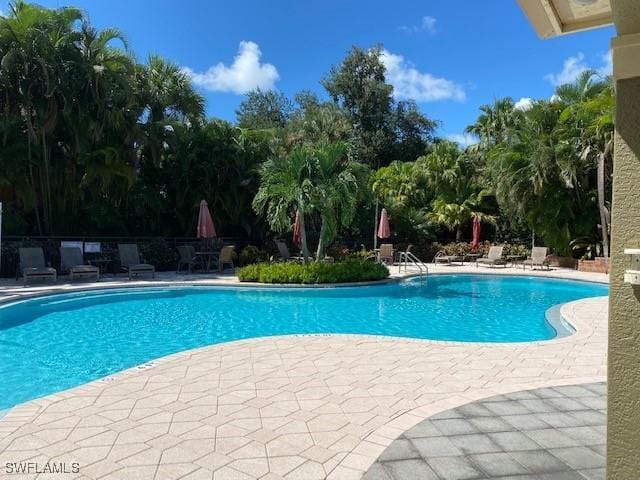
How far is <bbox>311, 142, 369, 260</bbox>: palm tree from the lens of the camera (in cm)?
1413

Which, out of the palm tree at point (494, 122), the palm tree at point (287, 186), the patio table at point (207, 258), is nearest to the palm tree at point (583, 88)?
the palm tree at point (494, 122)

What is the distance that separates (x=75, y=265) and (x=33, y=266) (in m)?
1.25

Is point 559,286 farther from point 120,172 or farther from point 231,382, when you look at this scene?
point 120,172

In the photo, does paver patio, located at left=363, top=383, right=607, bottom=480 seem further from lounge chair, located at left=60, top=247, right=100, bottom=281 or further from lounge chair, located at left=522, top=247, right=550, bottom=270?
lounge chair, located at left=522, top=247, right=550, bottom=270

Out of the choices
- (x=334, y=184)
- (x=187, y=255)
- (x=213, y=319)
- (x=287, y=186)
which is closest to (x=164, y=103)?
(x=187, y=255)

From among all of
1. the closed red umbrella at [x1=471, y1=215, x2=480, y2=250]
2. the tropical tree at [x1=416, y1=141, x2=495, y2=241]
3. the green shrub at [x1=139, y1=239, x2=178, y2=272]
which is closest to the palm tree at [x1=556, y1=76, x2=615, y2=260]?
the closed red umbrella at [x1=471, y1=215, x2=480, y2=250]

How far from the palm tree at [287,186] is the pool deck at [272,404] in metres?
7.39

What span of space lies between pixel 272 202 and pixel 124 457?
11644 millimetres

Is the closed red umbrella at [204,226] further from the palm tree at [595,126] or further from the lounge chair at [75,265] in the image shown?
the palm tree at [595,126]

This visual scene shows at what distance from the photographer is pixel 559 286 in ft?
52.9

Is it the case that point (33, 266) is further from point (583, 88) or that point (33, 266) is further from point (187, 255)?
point (583, 88)

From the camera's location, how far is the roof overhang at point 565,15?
92.2 inches

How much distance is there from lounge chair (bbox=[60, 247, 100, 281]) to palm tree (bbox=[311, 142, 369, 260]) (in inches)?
288

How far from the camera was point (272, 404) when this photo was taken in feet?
14.5
